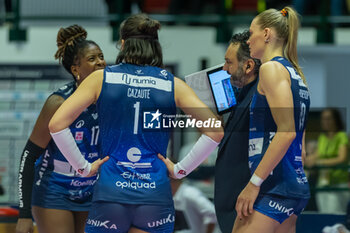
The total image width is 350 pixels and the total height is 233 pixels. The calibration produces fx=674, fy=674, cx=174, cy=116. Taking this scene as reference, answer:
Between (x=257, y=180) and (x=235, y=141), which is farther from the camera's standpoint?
(x=235, y=141)

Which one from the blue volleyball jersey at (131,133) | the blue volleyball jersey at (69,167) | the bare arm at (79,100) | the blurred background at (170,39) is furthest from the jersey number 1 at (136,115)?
the blurred background at (170,39)

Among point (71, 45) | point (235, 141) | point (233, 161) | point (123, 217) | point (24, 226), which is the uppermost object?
point (71, 45)

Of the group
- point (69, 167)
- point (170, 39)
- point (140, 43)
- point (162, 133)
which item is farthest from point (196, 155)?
point (170, 39)

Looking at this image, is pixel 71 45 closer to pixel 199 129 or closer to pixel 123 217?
pixel 199 129

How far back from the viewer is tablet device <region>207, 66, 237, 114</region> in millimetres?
3720

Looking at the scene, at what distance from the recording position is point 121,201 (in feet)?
9.74

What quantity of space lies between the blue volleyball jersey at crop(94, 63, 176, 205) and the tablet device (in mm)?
729

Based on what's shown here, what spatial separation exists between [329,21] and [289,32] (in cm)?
796

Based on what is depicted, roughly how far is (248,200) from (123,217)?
22.1 inches

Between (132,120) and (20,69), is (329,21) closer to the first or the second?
(20,69)

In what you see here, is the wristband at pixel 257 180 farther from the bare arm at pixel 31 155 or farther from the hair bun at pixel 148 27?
the bare arm at pixel 31 155

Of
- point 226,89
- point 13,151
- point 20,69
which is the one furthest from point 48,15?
point 226,89

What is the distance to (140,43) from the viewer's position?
310 cm

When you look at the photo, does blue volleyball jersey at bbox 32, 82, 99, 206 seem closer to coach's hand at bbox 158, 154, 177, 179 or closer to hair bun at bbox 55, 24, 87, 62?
hair bun at bbox 55, 24, 87, 62
